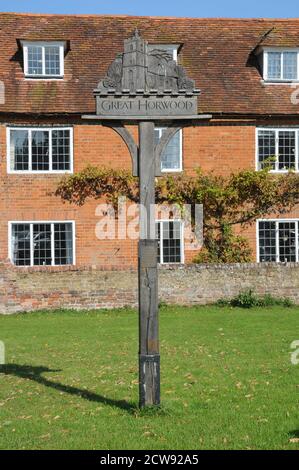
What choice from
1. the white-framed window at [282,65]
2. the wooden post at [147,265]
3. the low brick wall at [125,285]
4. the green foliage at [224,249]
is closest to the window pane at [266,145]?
the white-framed window at [282,65]

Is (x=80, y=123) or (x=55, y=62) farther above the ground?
(x=55, y=62)

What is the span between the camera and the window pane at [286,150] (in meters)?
25.5

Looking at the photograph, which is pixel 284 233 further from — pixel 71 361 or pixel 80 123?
pixel 71 361

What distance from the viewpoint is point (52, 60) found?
84.1 feet

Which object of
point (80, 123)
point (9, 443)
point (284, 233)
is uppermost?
point (80, 123)

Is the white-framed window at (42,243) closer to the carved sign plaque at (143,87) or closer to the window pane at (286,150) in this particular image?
the window pane at (286,150)

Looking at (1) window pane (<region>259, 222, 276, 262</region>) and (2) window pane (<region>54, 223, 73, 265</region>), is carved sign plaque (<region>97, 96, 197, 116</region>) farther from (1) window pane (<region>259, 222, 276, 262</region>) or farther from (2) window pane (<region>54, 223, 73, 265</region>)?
(1) window pane (<region>259, 222, 276, 262</region>)

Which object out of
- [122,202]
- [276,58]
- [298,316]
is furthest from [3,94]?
[298,316]

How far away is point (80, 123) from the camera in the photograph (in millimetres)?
24641

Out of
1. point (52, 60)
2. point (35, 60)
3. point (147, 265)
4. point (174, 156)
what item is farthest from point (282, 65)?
point (147, 265)

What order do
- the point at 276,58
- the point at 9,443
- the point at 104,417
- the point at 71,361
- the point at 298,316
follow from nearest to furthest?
1. the point at 9,443
2. the point at 104,417
3. the point at 71,361
4. the point at 298,316
5. the point at 276,58

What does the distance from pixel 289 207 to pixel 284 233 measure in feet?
2.98

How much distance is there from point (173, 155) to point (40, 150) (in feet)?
14.7

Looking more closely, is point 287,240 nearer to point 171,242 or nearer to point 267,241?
point 267,241
